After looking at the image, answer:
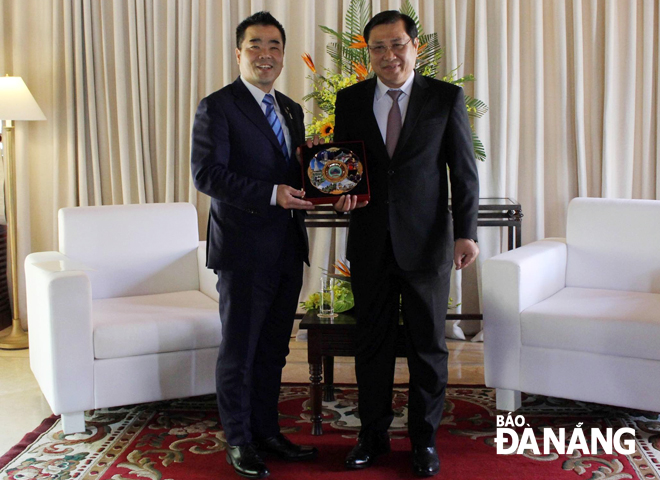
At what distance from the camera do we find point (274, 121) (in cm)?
232

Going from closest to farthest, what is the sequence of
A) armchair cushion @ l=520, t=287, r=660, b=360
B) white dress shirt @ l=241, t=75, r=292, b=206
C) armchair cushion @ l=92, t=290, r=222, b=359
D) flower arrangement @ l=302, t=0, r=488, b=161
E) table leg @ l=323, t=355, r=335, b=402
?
white dress shirt @ l=241, t=75, r=292, b=206 < armchair cushion @ l=520, t=287, r=660, b=360 < armchair cushion @ l=92, t=290, r=222, b=359 < table leg @ l=323, t=355, r=335, b=402 < flower arrangement @ l=302, t=0, r=488, b=161

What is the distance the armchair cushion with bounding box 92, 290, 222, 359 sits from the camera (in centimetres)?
267

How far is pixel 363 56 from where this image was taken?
11.8 ft

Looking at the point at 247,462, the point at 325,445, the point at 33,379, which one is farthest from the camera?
the point at 33,379

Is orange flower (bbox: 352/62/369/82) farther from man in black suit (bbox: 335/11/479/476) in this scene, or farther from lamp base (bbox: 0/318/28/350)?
lamp base (bbox: 0/318/28/350)

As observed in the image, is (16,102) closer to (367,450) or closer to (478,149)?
(478,149)

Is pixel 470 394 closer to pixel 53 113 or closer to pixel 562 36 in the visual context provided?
pixel 562 36

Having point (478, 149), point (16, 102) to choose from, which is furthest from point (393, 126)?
point (16, 102)

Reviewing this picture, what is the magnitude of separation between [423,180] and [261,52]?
2.13 feet

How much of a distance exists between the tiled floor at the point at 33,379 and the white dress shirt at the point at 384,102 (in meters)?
1.45

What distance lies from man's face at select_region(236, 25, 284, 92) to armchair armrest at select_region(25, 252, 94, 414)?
995 millimetres

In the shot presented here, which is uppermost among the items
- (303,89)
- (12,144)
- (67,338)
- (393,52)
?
(303,89)

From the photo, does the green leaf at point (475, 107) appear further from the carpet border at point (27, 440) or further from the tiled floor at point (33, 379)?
the carpet border at point (27, 440)

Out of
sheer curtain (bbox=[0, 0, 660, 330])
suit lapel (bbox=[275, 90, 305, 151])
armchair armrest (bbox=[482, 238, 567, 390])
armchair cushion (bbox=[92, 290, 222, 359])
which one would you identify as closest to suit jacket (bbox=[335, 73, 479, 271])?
suit lapel (bbox=[275, 90, 305, 151])
